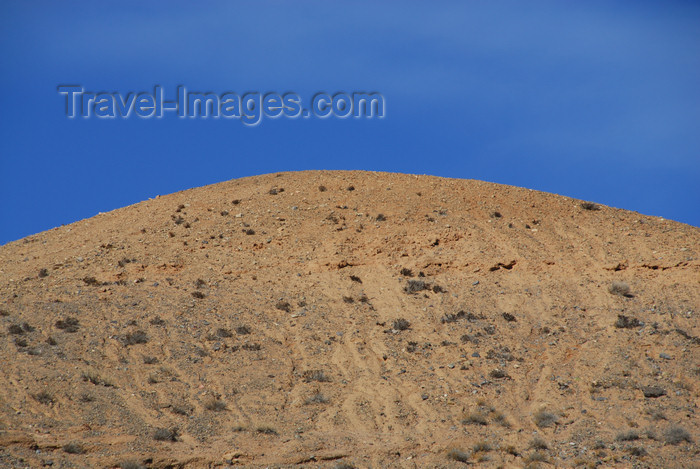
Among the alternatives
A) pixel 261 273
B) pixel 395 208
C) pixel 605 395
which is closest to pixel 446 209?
pixel 395 208

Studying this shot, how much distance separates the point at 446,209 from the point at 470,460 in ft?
52.9

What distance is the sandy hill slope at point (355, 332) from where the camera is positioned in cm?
1750

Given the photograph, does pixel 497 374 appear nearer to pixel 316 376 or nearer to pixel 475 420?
pixel 475 420

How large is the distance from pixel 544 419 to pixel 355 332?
7025 mm

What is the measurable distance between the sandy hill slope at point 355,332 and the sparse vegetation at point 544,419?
80 millimetres

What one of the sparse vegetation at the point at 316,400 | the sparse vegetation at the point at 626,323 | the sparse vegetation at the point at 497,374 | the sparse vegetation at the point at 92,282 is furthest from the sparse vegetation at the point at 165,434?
the sparse vegetation at the point at 626,323

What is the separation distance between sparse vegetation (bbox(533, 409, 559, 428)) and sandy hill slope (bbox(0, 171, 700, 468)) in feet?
0.26

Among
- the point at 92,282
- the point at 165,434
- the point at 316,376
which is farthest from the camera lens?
the point at 92,282

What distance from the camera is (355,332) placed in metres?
23.5

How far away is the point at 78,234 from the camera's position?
32375mm

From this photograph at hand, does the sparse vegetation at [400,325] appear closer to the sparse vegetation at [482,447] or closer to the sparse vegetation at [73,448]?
the sparse vegetation at [482,447]

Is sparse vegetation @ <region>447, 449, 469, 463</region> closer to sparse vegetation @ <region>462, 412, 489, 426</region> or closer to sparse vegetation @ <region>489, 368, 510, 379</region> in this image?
sparse vegetation @ <region>462, 412, 489, 426</region>

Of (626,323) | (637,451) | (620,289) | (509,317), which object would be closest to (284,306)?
(509,317)

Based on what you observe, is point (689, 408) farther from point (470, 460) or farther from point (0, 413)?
point (0, 413)
